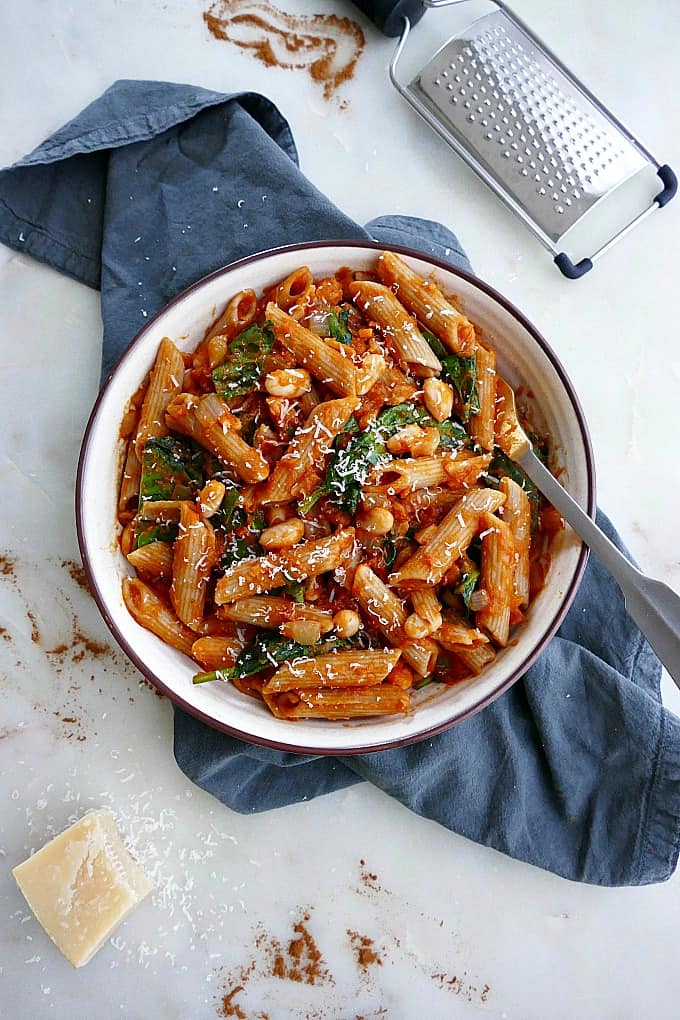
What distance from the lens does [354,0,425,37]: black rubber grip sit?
306cm

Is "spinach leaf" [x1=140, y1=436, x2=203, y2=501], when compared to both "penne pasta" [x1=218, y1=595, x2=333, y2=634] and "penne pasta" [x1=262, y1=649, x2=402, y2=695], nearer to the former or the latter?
"penne pasta" [x1=218, y1=595, x2=333, y2=634]

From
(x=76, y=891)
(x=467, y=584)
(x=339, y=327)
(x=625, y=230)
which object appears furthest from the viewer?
(x=625, y=230)

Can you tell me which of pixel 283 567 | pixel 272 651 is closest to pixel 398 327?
pixel 283 567

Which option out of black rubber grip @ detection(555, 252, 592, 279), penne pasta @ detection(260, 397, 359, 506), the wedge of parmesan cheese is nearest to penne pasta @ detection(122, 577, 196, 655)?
Answer: penne pasta @ detection(260, 397, 359, 506)

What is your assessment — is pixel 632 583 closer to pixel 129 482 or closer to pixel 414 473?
pixel 414 473

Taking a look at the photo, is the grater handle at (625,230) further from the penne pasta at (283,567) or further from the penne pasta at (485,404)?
the penne pasta at (283,567)

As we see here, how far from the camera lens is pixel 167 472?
2.54 m

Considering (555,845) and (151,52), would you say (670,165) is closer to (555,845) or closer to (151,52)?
(151,52)

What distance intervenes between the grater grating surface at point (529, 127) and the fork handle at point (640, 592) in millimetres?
1143

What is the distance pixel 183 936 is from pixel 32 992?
0.50m

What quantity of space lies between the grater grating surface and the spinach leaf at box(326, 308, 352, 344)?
3.08 feet

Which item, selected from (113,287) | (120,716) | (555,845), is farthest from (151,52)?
(555,845)

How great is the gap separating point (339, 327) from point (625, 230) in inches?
48.6

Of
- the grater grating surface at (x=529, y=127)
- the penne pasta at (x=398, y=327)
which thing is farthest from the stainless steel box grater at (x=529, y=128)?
the penne pasta at (x=398, y=327)
